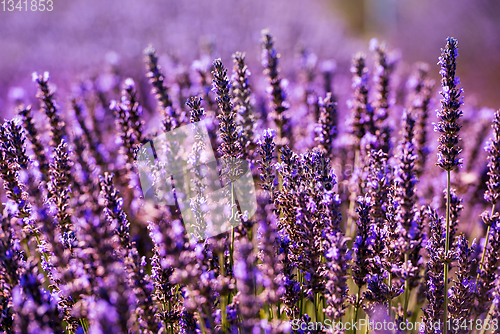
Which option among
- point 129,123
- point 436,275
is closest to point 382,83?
point 436,275

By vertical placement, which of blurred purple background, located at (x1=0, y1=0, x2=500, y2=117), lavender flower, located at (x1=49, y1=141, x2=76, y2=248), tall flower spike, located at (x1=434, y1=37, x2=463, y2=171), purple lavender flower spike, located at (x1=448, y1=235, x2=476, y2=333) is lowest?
purple lavender flower spike, located at (x1=448, y1=235, x2=476, y2=333)

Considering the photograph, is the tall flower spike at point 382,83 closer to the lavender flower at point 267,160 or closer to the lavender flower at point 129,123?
the lavender flower at point 267,160

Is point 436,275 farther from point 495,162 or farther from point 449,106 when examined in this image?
point 449,106

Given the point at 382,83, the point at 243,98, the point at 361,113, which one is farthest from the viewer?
the point at 382,83

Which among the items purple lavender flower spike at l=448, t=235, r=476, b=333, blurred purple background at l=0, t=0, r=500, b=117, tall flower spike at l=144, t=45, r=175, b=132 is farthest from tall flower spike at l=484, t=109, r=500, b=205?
blurred purple background at l=0, t=0, r=500, b=117

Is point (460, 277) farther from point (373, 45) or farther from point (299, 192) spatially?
point (373, 45)

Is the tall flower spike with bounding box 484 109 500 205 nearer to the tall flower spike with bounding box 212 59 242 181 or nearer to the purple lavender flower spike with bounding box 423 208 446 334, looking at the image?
the purple lavender flower spike with bounding box 423 208 446 334
